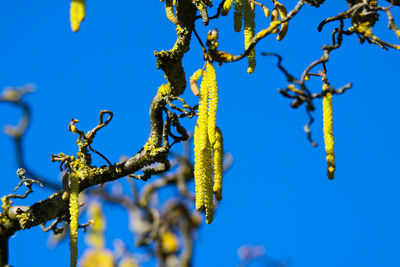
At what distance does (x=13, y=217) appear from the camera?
14.4 feet

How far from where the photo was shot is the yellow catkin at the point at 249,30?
11.9ft

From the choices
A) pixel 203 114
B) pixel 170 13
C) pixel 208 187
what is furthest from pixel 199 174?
pixel 170 13

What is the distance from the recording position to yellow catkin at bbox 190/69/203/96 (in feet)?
11.1

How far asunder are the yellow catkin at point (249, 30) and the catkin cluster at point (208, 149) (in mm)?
434

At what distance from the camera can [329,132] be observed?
298 centimetres

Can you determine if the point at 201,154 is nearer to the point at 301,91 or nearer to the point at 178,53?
the point at 301,91

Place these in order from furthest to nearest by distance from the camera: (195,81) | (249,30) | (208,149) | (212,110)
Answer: (249,30)
(195,81)
(208,149)
(212,110)

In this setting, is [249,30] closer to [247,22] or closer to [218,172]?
[247,22]

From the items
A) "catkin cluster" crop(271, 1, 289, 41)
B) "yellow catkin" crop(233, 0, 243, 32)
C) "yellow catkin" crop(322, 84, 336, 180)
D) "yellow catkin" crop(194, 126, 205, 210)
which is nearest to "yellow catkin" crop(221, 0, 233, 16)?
"yellow catkin" crop(233, 0, 243, 32)

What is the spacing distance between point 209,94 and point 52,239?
4.17 m

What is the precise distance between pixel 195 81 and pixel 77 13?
1093 mm

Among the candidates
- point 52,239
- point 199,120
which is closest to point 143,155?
point 199,120

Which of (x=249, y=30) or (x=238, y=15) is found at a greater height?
(x=238, y=15)

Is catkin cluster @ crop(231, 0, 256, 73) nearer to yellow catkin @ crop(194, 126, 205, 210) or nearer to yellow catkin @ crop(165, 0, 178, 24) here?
yellow catkin @ crop(165, 0, 178, 24)
